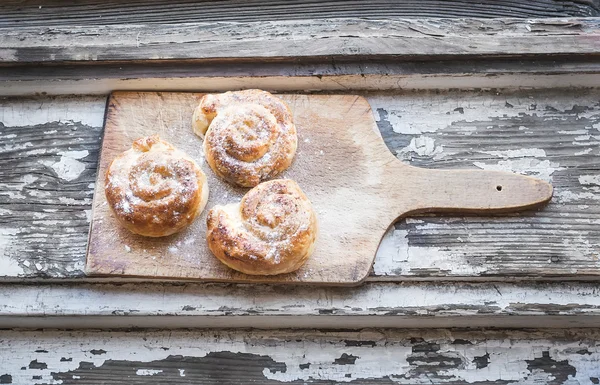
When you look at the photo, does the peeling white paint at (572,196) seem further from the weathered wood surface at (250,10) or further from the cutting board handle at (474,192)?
the weathered wood surface at (250,10)

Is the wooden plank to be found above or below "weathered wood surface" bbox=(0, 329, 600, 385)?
above

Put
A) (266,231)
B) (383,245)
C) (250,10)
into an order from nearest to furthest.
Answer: (266,231) < (383,245) < (250,10)

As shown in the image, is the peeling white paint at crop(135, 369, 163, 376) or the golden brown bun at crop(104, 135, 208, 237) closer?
the golden brown bun at crop(104, 135, 208, 237)

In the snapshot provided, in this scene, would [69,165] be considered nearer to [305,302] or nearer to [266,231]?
[266,231]

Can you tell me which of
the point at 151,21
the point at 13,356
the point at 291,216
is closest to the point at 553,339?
the point at 291,216

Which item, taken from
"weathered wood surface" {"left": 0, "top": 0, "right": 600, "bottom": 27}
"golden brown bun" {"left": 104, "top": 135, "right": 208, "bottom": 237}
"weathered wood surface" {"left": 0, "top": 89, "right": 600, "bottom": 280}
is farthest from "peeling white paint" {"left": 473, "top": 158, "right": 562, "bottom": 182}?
"golden brown bun" {"left": 104, "top": 135, "right": 208, "bottom": 237}

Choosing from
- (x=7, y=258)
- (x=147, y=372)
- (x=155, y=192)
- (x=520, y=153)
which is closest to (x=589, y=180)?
(x=520, y=153)

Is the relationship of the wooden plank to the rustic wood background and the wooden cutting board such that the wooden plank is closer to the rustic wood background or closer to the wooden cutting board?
the rustic wood background
